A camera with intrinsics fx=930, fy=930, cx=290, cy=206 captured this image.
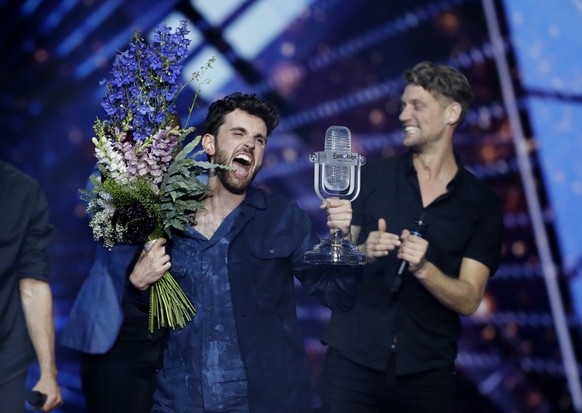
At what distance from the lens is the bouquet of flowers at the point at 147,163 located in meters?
2.88

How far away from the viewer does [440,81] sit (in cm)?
402

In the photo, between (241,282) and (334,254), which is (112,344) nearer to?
(241,282)

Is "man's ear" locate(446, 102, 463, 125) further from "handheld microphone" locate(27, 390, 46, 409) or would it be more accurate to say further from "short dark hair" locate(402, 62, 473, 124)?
"handheld microphone" locate(27, 390, 46, 409)

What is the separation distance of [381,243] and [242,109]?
2.42 feet

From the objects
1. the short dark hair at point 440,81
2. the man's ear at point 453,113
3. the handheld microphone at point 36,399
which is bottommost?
the handheld microphone at point 36,399

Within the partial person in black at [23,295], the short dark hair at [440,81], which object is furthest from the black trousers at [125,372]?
the short dark hair at [440,81]

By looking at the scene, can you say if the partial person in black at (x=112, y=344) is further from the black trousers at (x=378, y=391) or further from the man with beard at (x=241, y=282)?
the man with beard at (x=241, y=282)

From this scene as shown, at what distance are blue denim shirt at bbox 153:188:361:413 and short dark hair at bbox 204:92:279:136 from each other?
25 centimetres

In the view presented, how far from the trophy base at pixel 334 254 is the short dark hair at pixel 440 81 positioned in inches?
Answer: 43.6

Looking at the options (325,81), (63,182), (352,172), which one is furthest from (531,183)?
(63,182)

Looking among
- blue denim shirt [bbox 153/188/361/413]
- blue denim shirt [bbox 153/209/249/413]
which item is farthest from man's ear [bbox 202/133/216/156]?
blue denim shirt [bbox 153/209/249/413]

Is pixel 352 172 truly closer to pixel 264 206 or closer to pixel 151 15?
pixel 264 206

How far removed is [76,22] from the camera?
5.48 meters

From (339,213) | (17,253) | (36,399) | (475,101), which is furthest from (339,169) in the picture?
(475,101)
